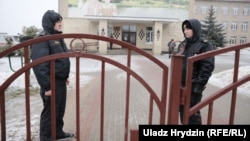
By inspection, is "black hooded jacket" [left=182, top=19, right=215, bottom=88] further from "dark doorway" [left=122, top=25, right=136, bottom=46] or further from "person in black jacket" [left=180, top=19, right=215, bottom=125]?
"dark doorway" [left=122, top=25, right=136, bottom=46]

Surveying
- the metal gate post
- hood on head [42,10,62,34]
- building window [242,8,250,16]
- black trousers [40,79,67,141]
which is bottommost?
black trousers [40,79,67,141]

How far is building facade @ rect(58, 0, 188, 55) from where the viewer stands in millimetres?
26953

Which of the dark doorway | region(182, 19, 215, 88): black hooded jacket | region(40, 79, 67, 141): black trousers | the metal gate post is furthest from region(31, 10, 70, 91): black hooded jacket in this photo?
the dark doorway

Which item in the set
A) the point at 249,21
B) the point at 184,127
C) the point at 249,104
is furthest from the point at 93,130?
the point at 249,21

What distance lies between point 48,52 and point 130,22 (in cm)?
2683

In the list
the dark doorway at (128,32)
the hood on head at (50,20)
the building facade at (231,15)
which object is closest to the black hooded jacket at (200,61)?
the hood on head at (50,20)

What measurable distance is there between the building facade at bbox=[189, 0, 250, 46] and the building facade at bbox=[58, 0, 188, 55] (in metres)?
16.9

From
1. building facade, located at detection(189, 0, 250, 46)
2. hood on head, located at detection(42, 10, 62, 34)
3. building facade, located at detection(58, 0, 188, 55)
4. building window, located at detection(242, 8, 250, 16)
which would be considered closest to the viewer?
hood on head, located at detection(42, 10, 62, 34)

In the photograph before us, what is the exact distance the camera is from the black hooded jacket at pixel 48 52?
3.20 metres

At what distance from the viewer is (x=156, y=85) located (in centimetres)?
909

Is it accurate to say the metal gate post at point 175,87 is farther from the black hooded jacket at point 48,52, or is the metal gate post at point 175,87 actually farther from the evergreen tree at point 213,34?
the evergreen tree at point 213,34

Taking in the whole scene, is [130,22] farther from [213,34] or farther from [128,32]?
[213,34]

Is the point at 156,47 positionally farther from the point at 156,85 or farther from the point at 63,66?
the point at 63,66

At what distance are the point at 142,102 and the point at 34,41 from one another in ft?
13.9
